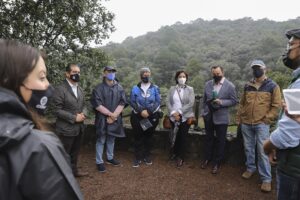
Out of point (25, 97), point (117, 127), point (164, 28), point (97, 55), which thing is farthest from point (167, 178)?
point (164, 28)

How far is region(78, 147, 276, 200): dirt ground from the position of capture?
189 inches

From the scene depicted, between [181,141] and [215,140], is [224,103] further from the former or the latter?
[181,141]

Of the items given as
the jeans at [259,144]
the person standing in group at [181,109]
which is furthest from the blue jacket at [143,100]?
the jeans at [259,144]

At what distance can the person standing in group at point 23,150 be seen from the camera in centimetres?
110

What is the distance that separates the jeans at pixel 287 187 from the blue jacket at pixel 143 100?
360 cm

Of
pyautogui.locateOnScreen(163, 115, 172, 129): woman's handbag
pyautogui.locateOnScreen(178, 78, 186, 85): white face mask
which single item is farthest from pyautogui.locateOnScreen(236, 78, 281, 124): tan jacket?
pyautogui.locateOnScreen(163, 115, 172, 129): woman's handbag

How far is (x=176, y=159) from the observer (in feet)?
20.5

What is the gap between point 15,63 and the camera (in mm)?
1280

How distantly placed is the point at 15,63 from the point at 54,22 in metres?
5.63

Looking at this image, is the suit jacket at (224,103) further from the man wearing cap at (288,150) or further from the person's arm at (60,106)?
the man wearing cap at (288,150)

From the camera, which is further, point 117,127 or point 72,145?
point 117,127

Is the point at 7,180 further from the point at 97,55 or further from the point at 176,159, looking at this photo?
the point at 97,55

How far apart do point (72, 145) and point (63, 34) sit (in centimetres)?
265

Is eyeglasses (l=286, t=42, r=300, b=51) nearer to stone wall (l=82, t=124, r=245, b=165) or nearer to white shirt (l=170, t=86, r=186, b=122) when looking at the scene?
white shirt (l=170, t=86, r=186, b=122)
